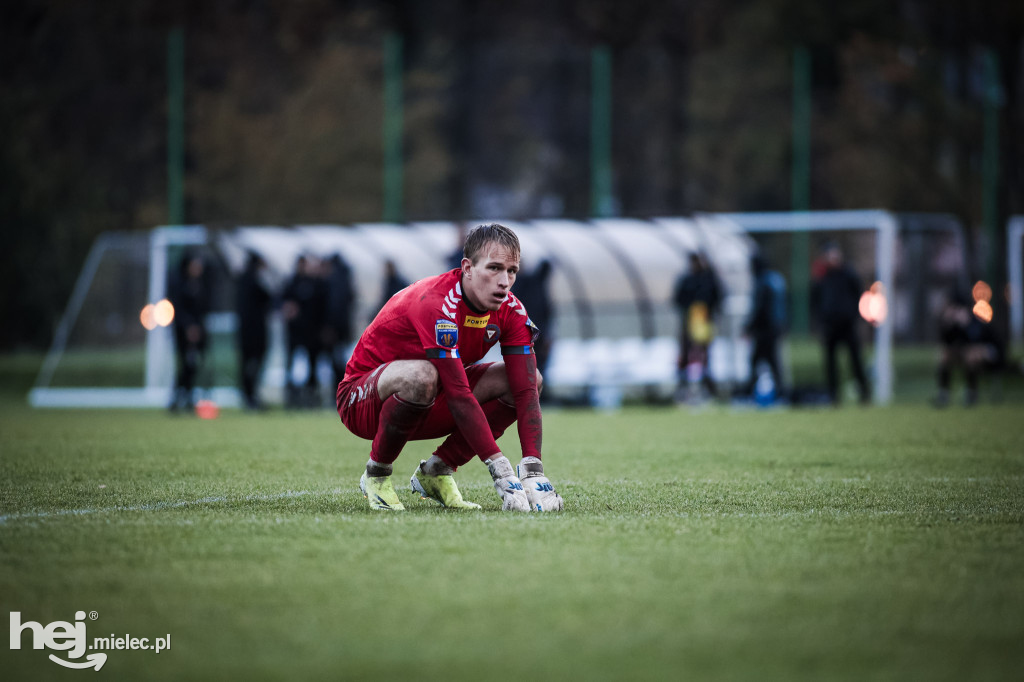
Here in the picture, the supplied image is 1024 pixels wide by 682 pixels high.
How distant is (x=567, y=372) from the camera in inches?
693

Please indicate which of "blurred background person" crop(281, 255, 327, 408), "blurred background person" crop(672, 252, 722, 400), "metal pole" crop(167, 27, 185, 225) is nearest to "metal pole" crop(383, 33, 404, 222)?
"metal pole" crop(167, 27, 185, 225)

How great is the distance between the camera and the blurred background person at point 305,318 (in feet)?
51.2

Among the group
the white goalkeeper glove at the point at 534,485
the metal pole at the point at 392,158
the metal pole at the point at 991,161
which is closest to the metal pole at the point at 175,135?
the metal pole at the point at 392,158

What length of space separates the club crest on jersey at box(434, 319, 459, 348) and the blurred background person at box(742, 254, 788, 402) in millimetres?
10756

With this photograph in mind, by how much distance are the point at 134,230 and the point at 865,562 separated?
87.1 feet

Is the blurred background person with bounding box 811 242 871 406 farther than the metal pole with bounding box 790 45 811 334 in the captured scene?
No

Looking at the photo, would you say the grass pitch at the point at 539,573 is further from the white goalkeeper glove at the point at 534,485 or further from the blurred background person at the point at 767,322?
the blurred background person at the point at 767,322

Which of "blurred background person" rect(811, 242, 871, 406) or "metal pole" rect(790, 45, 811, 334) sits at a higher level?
"metal pole" rect(790, 45, 811, 334)

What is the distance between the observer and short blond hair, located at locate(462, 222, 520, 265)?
17.4 ft

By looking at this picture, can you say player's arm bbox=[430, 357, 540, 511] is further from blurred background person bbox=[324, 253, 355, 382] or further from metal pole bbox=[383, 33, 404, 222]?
metal pole bbox=[383, 33, 404, 222]

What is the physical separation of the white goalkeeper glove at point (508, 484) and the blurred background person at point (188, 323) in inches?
426

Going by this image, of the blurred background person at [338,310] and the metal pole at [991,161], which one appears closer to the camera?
the blurred background person at [338,310]

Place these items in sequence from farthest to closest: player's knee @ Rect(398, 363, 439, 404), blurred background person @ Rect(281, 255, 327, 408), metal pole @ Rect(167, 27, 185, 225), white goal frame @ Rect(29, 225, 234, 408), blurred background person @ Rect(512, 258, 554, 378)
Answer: metal pole @ Rect(167, 27, 185, 225) → white goal frame @ Rect(29, 225, 234, 408) → blurred background person @ Rect(281, 255, 327, 408) → blurred background person @ Rect(512, 258, 554, 378) → player's knee @ Rect(398, 363, 439, 404)

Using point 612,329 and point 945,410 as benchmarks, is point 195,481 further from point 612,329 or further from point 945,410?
point 612,329
